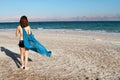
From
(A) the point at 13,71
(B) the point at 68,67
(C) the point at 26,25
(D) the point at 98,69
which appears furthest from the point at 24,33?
(D) the point at 98,69

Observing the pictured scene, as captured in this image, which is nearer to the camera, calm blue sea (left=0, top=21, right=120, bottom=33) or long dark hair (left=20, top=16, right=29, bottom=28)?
long dark hair (left=20, top=16, right=29, bottom=28)

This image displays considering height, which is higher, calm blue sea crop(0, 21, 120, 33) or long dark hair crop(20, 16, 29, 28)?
long dark hair crop(20, 16, 29, 28)

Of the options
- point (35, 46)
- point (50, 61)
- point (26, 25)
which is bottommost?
point (50, 61)

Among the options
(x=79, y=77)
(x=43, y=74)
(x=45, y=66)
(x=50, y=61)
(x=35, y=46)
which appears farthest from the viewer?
(x=50, y=61)

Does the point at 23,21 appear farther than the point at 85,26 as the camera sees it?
No

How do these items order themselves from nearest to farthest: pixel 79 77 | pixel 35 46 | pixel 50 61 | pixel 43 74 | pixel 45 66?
pixel 79 77 → pixel 43 74 → pixel 35 46 → pixel 45 66 → pixel 50 61

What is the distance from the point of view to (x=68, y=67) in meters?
9.48

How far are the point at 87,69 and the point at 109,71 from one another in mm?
780

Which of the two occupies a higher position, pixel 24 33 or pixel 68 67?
pixel 24 33

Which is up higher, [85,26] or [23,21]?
[23,21]

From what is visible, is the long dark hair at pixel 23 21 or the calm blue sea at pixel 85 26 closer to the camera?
the long dark hair at pixel 23 21

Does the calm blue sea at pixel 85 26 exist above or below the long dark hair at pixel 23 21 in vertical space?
below

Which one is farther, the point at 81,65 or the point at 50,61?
the point at 50,61

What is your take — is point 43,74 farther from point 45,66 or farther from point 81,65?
point 81,65
